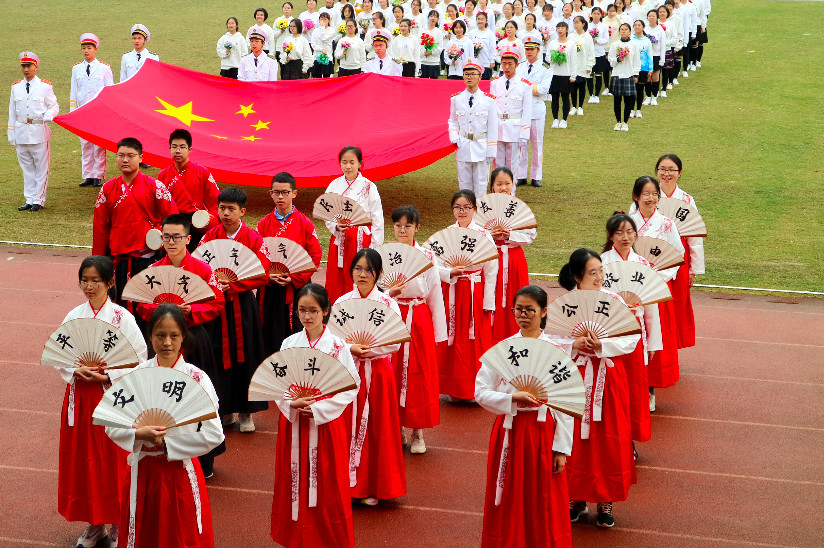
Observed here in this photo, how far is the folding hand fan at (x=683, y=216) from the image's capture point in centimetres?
847

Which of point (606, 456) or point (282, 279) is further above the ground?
point (282, 279)

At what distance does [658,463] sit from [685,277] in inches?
79.6

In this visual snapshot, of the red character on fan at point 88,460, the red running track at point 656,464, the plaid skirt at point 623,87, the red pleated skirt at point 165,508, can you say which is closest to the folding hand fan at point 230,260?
the red running track at point 656,464

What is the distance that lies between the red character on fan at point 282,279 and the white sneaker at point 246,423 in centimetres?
52

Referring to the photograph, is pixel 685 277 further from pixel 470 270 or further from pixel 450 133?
pixel 450 133

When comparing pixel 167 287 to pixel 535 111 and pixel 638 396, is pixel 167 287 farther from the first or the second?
pixel 535 111

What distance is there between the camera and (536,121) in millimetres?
15836

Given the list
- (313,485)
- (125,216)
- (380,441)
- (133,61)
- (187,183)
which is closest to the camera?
(313,485)

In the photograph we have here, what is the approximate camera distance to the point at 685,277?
8609 millimetres

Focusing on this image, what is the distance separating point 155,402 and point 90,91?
12.1 meters

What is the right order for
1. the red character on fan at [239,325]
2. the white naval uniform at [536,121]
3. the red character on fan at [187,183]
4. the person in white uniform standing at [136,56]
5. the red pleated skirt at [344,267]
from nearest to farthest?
the red character on fan at [239,325], the red character on fan at [187,183], the red pleated skirt at [344,267], the white naval uniform at [536,121], the person in white uniform standing at [136,56]

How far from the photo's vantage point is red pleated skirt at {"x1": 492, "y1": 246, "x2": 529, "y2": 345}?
28.3 feet

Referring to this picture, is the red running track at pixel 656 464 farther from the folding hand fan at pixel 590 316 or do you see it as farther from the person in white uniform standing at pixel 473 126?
the person in white uniform standing at pixel 473 126

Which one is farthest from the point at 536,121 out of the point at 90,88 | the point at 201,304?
the point at 201,304
